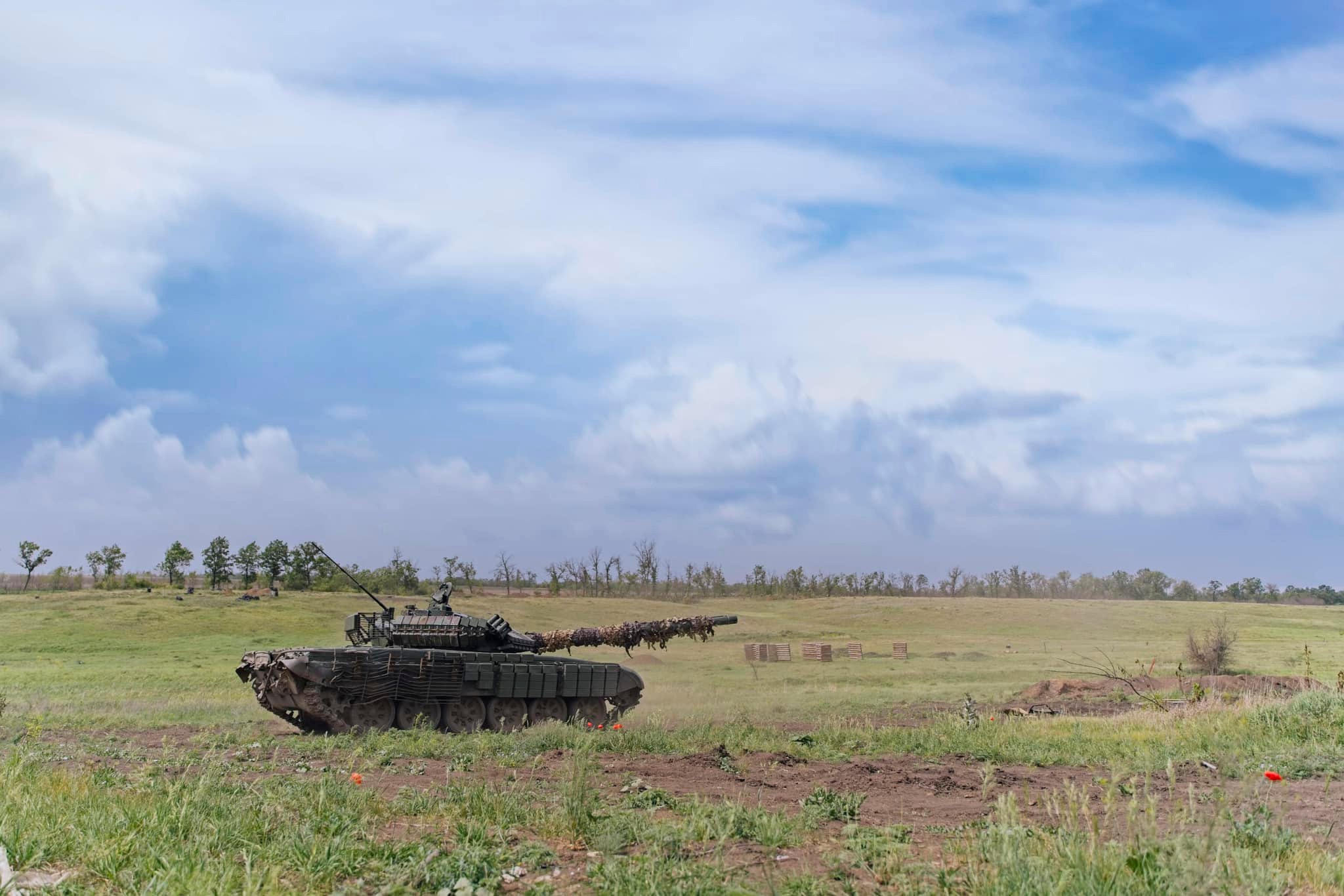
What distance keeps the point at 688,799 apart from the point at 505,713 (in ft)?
39.4

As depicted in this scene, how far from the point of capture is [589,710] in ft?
78.3

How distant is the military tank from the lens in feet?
65.4

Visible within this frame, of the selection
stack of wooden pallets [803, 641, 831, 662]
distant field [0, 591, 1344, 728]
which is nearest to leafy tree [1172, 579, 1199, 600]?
distant field [0, 591, 1344, 728]

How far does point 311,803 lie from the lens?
948cm

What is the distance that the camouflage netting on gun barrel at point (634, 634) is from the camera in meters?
22.2

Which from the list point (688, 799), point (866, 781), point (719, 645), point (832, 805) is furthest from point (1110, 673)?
point (719, 645)

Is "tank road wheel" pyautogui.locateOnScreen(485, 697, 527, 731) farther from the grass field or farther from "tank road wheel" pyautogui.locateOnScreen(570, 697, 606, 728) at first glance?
the grass field

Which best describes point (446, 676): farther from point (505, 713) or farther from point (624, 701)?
point (624, 701)

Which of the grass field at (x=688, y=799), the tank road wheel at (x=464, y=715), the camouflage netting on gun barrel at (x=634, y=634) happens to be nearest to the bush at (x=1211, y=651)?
the grass field at (x=688, y=799)

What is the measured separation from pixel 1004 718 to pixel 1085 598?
3159 inches

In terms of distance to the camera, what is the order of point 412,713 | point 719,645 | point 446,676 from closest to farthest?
point 412,713, point 446,676, point 719,645

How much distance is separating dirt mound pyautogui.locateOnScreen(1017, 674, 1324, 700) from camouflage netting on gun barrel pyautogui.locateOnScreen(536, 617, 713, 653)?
444 inches

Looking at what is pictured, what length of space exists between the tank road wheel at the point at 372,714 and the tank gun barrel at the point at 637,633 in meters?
3.89

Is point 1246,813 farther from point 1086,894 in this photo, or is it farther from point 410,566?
point 410,566
